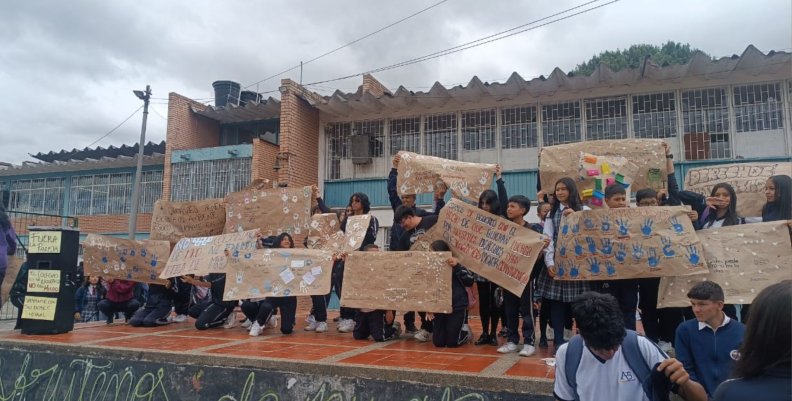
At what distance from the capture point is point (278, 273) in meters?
6.82

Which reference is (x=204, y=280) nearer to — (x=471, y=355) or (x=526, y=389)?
(x=471, y=355)

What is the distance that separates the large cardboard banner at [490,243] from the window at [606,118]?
7429 mm

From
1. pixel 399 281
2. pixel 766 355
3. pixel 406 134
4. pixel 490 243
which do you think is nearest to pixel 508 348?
pixel 490 243

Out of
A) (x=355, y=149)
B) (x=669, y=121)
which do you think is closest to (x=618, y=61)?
(x=669, y=121)

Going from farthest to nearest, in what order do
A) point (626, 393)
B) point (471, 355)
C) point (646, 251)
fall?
point (471, 355) → point (646, 251) → point (626, 393)

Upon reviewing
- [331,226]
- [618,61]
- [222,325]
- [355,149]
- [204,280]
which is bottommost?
[222,325]

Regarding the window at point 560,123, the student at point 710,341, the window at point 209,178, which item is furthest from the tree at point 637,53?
the student at point 710,341

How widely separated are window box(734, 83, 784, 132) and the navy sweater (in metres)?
9.92

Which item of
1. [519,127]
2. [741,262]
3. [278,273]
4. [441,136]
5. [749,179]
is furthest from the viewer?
[441,136]

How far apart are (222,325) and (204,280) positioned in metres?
0.87

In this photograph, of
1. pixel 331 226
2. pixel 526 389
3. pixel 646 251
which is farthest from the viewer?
pixel 331 226

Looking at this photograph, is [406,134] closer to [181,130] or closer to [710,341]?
[181,130]

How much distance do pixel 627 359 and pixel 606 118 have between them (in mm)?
10339

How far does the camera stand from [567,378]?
2.86 meters
